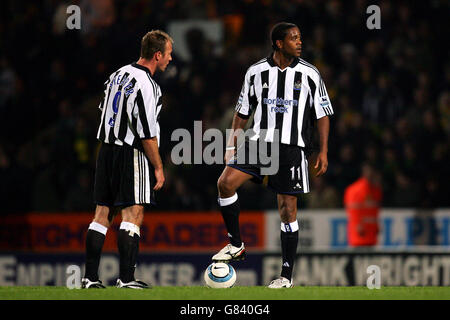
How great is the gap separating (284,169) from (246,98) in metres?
0.70

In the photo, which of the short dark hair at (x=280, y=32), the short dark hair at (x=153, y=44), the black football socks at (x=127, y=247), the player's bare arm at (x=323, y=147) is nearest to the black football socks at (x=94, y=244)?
the black football socks at (x=127, y=247)

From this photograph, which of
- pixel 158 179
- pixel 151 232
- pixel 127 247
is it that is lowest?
pixel 151 232

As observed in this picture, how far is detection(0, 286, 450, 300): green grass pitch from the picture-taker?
6.94 metres

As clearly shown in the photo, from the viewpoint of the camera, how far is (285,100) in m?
7.75

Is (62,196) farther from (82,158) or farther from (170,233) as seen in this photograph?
(170,233)

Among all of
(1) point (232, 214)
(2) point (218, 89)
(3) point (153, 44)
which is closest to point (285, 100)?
(1) point (232, 214)

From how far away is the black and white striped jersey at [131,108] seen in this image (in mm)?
7328

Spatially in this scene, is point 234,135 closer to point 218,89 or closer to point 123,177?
point 123,177

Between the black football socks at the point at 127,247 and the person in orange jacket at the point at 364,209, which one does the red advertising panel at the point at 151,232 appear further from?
the black football socks at the point at 127,247

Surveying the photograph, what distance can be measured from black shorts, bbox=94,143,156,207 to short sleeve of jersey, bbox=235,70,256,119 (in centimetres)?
99

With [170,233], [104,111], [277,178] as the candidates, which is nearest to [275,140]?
[277,178]

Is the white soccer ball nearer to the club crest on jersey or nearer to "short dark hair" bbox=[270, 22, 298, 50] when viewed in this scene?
the club crest on jersey

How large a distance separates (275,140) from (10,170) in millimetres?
7272

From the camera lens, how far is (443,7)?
15.3m
